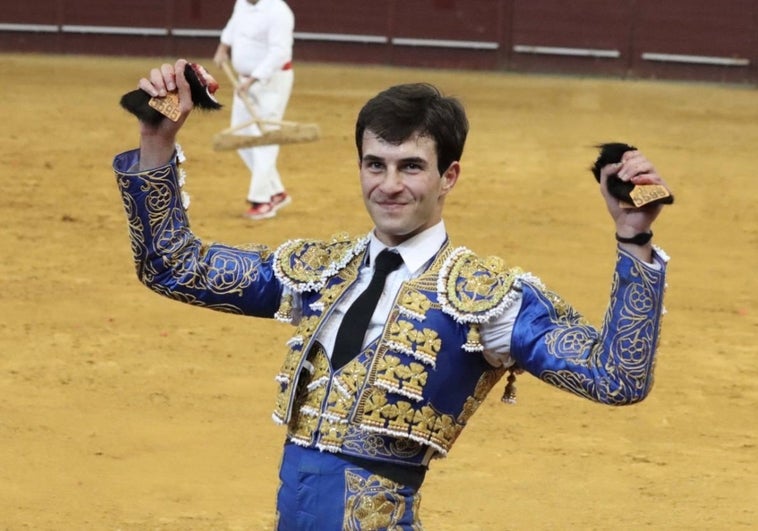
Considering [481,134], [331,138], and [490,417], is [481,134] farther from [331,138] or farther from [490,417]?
[490,417]

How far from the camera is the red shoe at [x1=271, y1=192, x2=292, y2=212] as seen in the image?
982 centimetres

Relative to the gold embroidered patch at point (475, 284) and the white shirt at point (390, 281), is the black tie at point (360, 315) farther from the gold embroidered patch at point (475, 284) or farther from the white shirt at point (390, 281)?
the gold embroidered patch at point (475, 284)

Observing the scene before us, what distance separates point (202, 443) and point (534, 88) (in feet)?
37.0

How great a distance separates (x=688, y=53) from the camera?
56.0ft

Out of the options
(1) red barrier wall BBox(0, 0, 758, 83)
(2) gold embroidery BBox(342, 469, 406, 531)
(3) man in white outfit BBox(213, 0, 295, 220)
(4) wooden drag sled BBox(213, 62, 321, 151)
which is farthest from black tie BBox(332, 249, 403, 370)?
(1) red barrier wall BBox(0, 0, 758, 83)

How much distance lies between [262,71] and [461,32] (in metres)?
8.43

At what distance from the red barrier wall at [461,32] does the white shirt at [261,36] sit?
8.05m

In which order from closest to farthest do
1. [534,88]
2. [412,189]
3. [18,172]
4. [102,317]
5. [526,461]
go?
1. [412,189]
2. [526,461]
3. [102,317]
4. [18,172]
5. [534,88]

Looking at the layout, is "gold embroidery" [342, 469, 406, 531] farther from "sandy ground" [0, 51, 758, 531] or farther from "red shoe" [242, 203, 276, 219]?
"red shoe" [242, 203, 276, 219]

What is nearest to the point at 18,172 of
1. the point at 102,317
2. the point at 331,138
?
the point at 331,138

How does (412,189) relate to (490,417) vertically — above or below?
above

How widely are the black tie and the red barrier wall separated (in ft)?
48.6

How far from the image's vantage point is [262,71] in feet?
30.7

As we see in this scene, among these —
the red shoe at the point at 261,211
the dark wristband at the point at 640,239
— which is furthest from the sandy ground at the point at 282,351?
the dark wristband at the point at 640,239
